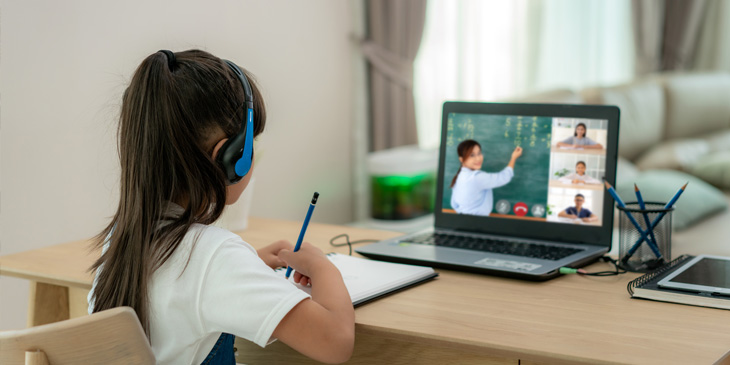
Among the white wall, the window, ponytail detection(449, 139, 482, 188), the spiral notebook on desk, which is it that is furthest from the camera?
the window

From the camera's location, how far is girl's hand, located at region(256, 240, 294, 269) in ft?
4.09

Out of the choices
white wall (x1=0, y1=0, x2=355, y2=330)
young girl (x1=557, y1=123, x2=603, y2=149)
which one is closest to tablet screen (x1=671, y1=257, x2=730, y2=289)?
young girl (x1=557, y1=123, x2=603, y2=149)

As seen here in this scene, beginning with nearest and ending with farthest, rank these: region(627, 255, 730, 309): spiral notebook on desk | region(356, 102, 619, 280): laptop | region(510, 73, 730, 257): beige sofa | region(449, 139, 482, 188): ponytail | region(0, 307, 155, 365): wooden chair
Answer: region(0, 307, 155, 365): wooden chair < region(627, 255, 730, 309): spiral notebook on desk < region(356, 102, 619, 280): laptop < region(449, 139, 482, 188): ponytail < region(510, 73, 730, 257): beige sofa

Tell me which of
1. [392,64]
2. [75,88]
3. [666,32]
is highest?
[666,32]

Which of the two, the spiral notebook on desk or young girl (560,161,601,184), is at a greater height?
young girl (560,161,601,184)

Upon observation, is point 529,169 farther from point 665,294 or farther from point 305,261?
point 305,261

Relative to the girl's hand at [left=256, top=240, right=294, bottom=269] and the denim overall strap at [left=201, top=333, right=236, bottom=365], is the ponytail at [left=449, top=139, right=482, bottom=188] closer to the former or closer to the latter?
the girl's hand at [left=256, top=240, right=294, bottom=269]

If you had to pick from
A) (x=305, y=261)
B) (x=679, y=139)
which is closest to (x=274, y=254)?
(x=305, y=261)

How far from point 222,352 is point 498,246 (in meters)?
0.58

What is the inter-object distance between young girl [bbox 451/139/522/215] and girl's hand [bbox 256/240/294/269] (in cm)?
39

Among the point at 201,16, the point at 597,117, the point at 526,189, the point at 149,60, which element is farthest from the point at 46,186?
the point at 597,117

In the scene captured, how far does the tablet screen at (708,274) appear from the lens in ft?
3.61

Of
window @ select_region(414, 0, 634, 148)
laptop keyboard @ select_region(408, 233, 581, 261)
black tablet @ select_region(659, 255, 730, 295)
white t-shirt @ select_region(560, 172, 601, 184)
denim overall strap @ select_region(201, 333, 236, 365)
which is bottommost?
denim overall strap @ select_region(201, 333, 236, 365)

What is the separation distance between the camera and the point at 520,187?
4.62 ft
